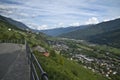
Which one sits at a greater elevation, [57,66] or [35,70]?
[35,70]

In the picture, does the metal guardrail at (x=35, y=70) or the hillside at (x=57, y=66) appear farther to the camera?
the hillside at (x=57, y=66)

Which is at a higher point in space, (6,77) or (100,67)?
(6,77)

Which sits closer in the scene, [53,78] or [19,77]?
[19,77]

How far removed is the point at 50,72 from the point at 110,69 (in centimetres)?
14638

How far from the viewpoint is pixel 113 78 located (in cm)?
13288

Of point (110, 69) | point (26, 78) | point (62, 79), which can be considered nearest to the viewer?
point (26, 78)

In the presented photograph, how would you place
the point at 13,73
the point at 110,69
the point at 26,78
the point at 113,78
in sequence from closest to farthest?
the point at 26,78 → the point at 13,73 → the point at 113,78 → the point at 110,69

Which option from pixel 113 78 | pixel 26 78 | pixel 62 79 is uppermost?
pixel 26 78

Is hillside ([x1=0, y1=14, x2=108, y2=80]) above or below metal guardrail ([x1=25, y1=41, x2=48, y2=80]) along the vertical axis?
below

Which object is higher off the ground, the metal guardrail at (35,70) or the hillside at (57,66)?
the metal guardrail at (35,70)

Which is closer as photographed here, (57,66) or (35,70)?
(35,70)

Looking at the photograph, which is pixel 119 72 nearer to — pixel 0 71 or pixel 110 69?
pixel 110 69

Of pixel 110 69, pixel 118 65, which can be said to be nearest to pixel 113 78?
pixel 110 69

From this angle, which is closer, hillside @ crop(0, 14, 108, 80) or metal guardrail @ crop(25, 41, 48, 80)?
metal guardrail @ crop(25, 41, 48, 80)
